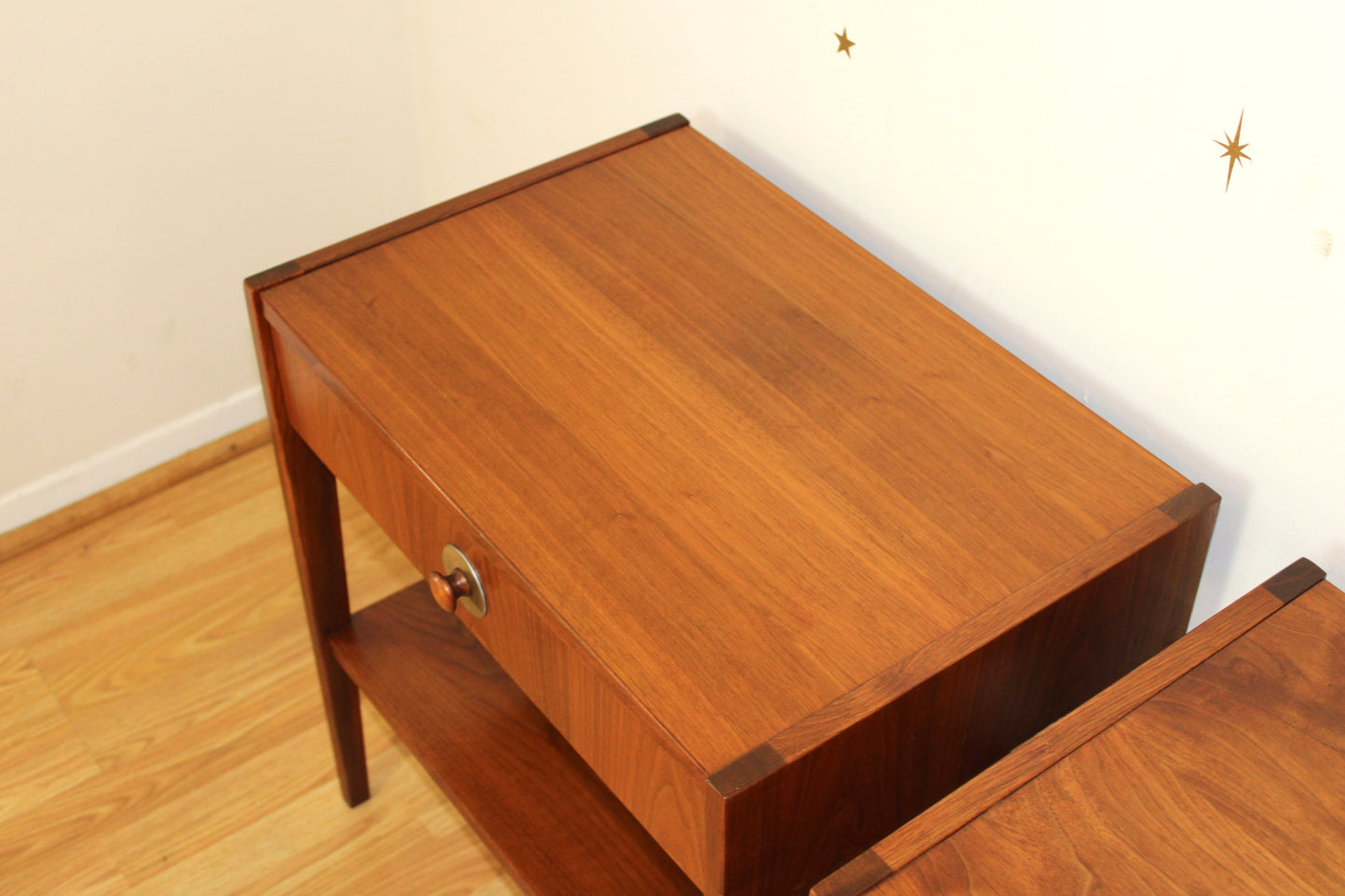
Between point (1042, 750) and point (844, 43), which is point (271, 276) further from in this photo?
point (1042, 750)

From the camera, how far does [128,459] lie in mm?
1710

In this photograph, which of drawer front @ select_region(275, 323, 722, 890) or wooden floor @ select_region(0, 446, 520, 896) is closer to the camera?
drawer front @ select_region(275, 323, 722, 890)

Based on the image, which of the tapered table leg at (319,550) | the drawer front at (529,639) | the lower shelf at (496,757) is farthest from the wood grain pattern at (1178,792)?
the tapered table leg at (319,550)

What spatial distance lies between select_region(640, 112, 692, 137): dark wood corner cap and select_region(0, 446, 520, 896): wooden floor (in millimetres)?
731

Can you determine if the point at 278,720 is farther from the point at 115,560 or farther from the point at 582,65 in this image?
the point at 582,65

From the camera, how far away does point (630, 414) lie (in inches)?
35.6

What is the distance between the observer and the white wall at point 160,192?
4.74 feet

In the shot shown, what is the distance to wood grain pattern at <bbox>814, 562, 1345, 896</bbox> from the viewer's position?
669 millimetres

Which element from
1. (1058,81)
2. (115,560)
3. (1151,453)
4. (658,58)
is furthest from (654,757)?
(115,560)

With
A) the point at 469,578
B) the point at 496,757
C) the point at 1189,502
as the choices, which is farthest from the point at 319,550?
the point at 1189,502

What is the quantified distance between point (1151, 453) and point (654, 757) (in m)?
0.41

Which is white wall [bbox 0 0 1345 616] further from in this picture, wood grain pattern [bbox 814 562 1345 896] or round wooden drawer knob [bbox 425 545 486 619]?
round wooden drawer knob [bbox 425 545 486 619]

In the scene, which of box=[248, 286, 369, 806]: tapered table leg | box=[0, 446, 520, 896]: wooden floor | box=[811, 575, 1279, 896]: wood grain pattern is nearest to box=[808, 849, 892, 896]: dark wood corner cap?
box=[811, 575, 1279, 896]: wood grain pattern

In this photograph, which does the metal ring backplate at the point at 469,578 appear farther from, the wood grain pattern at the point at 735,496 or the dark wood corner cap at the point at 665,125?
the dark wood corner cap at the point at 665,125
